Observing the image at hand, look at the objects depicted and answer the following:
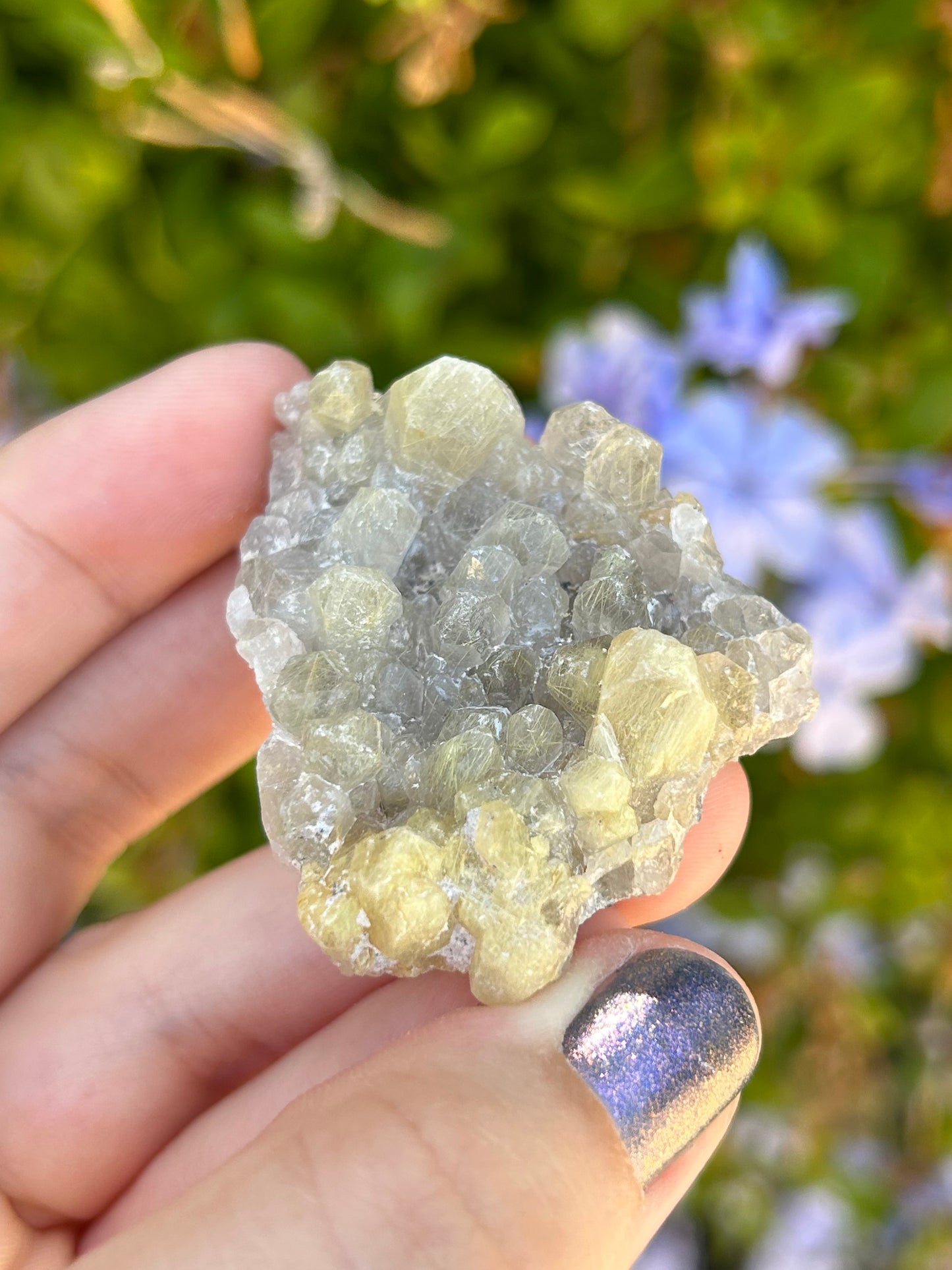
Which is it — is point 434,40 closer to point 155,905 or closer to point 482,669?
point 482,669

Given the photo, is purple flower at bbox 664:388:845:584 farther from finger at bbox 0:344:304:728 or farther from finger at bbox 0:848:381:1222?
finger at bbox 0:848:381:1222

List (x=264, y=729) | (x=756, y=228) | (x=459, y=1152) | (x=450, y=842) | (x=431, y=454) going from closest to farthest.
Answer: (x=459, y=1152) → (x=450, y=842) → (x=431, y=454) → (x=264, y=729) → (x=756, y=228)

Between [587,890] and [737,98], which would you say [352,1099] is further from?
[737,98]

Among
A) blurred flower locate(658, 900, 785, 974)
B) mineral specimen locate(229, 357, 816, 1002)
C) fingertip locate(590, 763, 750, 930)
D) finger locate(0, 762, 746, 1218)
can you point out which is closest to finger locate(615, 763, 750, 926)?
fingertip locate(590, 763, 750, 930)

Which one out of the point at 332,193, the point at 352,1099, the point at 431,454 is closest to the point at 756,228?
the point at 332,193

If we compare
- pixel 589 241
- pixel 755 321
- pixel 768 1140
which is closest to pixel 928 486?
pixel 755 321

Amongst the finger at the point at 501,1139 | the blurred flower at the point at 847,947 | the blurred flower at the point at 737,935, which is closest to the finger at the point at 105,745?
the finger at the point at 501,1139
